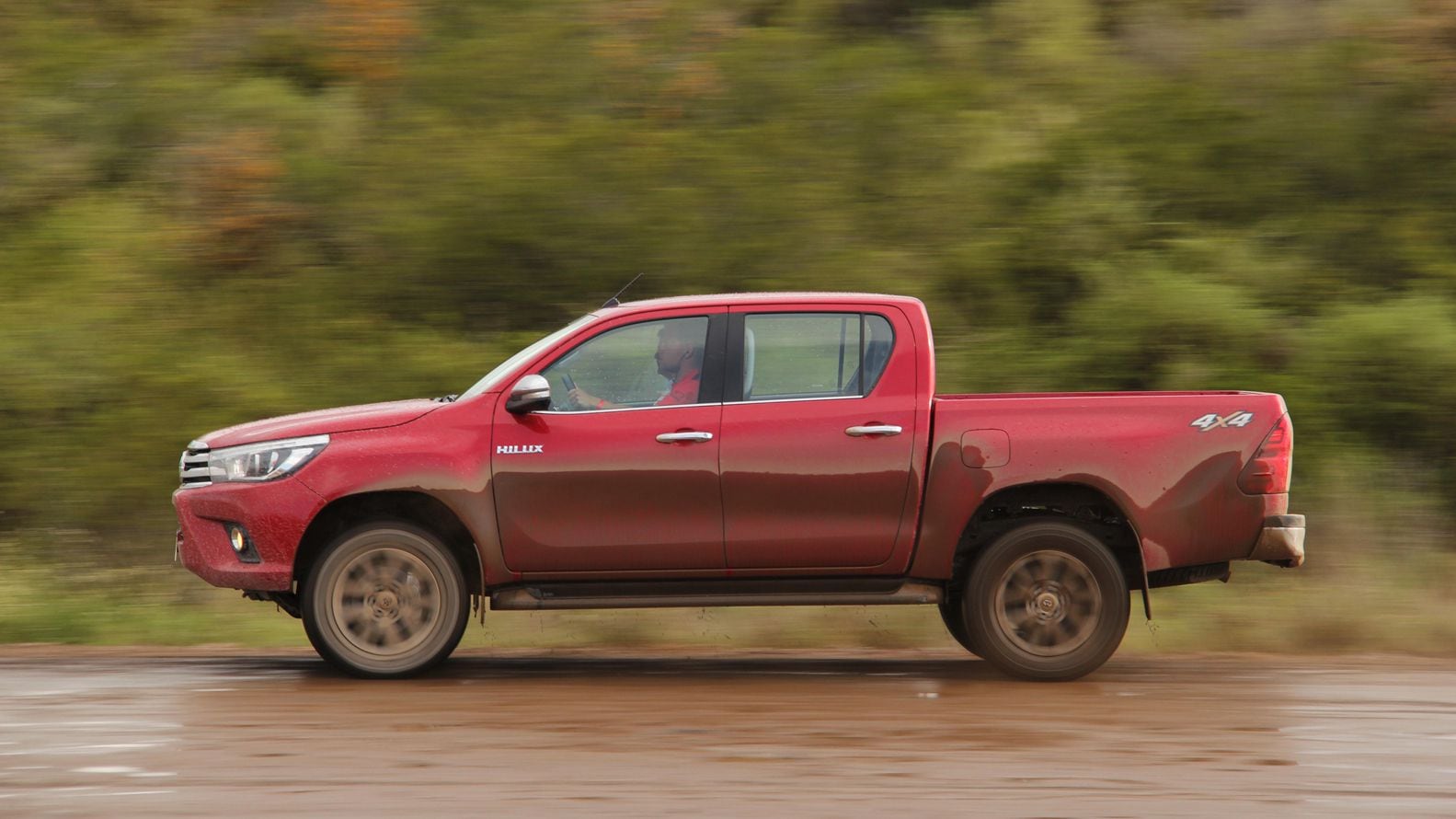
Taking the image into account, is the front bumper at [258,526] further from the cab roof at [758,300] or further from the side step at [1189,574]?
the side step at [1189,574]

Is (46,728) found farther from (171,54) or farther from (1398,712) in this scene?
(171,54)

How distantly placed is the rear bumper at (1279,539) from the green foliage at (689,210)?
15.3 ft

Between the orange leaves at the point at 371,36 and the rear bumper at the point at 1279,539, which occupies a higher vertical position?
the orange leaves at the point at 371,36

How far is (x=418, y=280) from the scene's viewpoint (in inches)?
589

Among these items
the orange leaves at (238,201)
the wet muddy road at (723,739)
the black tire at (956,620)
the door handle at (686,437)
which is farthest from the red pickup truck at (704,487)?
the orange leaves at (238,201)

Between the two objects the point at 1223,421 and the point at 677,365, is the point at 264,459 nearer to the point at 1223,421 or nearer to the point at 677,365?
the point at 677,365

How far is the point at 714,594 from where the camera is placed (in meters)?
8.09

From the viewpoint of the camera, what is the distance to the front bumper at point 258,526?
7898 mm

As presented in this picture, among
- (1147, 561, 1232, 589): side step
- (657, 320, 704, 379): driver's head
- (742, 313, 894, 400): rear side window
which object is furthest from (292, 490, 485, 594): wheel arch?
(1147, 561, 1232, 589): side step

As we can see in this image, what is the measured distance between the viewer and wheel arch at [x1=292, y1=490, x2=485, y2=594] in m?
8.09

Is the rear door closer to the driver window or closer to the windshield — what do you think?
the driver window

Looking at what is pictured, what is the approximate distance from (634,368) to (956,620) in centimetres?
227

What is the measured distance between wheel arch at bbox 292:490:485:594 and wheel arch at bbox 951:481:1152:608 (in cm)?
237

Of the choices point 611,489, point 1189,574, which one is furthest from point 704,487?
point 1189,574
